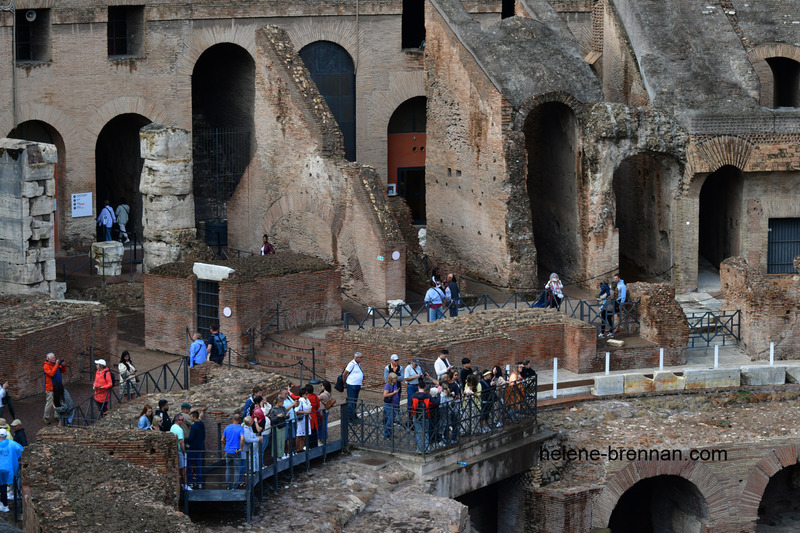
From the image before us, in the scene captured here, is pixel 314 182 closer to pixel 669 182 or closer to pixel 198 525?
pixel 669 182

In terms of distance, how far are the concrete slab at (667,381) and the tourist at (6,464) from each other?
38.6 feet

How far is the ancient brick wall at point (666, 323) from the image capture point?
32.1m

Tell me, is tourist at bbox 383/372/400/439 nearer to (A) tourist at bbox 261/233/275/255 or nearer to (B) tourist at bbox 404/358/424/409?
(B) tourist at bbox 404/358/424/409

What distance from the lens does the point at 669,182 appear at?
3666 cm

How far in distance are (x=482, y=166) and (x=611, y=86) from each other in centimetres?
463

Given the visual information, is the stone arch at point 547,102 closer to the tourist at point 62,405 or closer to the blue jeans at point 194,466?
the tourist at point 62,405

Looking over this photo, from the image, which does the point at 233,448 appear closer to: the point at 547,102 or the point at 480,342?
the point at 480,342

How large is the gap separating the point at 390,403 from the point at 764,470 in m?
6.88

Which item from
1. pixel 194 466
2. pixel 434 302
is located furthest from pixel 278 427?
pixel 434 302

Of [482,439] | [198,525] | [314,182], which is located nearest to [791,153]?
[314,182]

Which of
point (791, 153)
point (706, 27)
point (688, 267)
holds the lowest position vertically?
point (688, 267)

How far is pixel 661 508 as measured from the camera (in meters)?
31.2

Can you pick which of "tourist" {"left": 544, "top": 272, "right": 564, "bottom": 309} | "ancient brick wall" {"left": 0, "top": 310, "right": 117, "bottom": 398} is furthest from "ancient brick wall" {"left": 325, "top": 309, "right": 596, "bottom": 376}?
"ancient brick wall" {"left": 0, "top": 310, "right": 117, "bottom": 398}

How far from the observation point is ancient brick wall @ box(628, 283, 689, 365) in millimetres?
32094
